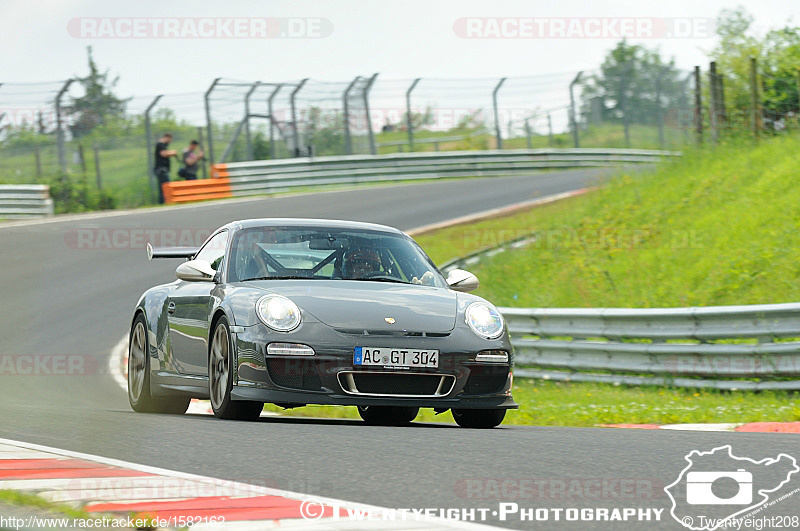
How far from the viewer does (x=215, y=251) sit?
848 centimetres

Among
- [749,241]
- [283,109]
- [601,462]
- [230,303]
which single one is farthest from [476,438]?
[283,109]

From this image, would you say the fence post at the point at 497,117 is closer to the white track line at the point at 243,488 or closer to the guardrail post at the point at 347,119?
the guardrail post at the point at 347,119

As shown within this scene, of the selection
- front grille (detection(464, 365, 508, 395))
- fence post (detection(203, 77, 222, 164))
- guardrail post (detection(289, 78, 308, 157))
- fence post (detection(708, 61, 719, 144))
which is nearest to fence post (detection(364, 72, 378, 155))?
guardrail post (detection(289, 78, 308, 157))

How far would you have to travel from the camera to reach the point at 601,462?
5395 millimetres

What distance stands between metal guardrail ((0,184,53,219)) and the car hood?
61.1 ft

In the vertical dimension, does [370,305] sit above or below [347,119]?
below

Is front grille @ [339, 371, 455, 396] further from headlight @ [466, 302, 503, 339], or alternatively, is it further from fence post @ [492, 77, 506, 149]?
fence post @ [492, 77, 506, 149]

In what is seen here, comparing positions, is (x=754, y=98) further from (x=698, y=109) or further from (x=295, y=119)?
(x=295, y=119)

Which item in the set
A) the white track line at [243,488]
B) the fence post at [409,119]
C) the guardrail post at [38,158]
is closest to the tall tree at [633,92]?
the fence post at [409,119]

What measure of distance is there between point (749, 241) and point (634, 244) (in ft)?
8.26

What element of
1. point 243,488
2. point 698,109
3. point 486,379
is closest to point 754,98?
point 698,109

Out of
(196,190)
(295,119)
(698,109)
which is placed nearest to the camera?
(698,109)

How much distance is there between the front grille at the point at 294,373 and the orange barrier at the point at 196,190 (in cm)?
2055

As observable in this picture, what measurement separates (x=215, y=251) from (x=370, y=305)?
1.79m
